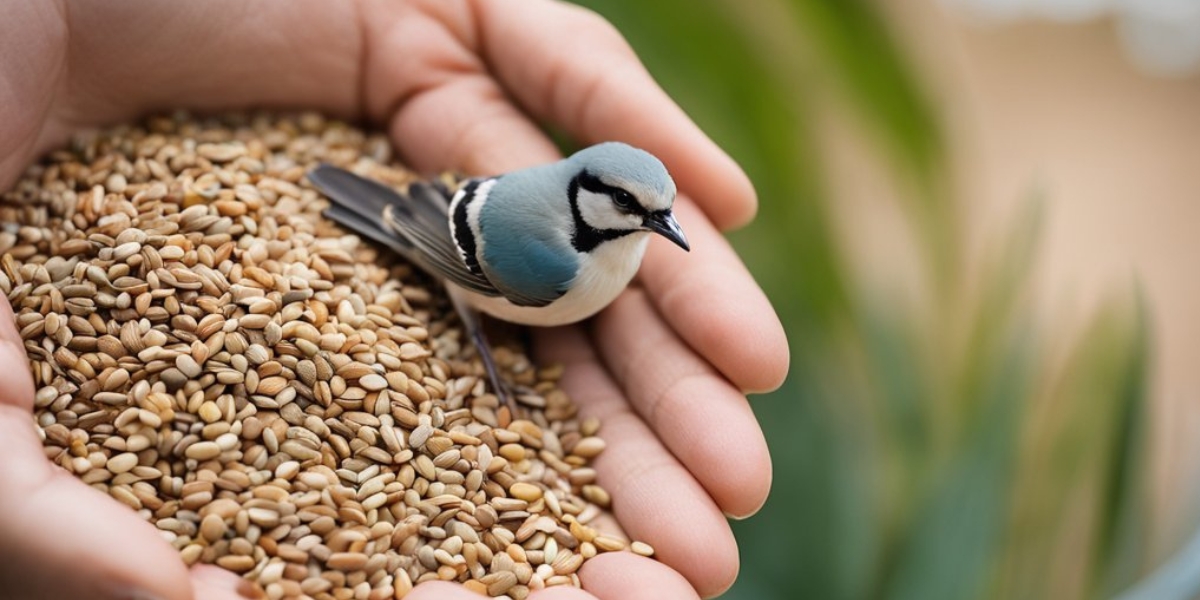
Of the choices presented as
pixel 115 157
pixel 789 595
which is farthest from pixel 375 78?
pixel 789 595

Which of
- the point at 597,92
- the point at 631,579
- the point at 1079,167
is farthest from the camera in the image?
the point at 1079,167

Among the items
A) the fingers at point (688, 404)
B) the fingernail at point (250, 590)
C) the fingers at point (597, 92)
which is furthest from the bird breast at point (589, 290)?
the fingernail at point (250, 590)

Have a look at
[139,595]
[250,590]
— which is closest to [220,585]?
[250,590]

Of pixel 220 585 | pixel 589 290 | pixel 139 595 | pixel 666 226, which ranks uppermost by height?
pixel 666 226

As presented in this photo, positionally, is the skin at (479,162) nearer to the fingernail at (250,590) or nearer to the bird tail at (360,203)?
the fingernail at (250,590)

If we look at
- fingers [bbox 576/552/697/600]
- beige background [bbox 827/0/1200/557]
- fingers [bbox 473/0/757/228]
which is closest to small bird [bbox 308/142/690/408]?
fingers [bbox 473/0/757/228]

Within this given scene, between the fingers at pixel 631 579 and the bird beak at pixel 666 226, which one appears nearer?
the fingers at pixel 631 579

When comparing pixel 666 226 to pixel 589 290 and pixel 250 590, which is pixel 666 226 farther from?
pixel 250 590

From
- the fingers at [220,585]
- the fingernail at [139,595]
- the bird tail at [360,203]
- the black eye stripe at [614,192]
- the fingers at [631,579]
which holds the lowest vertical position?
the fingers at [220,585]

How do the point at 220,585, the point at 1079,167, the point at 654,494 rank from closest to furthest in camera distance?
the point at 220,585
the point at 654,494
the point at 1079,167
